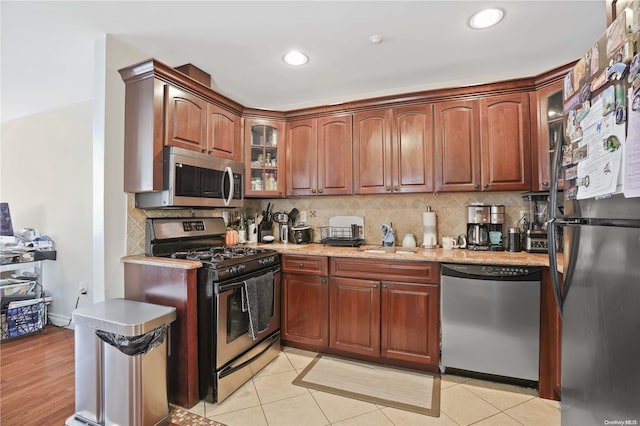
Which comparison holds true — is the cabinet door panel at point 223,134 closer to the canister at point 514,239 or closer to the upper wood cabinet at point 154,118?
the upper wood cabinet at point 154,118

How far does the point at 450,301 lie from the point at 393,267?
47cm

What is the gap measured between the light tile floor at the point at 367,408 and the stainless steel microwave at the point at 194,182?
1.44 meters

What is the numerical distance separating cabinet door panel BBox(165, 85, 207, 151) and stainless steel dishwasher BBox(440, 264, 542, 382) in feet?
7.35

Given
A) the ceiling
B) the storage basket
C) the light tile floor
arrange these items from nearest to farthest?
the light tile floor, the ceiling, the storage basket

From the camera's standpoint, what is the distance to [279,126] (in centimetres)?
320

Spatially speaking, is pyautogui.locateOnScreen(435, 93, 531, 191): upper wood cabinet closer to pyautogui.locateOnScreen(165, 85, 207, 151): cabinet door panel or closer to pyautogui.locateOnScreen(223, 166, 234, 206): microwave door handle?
pyautogui.locateOnScreen(223, 166, 234, 206): microwave door handle

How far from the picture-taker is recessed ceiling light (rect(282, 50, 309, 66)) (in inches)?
94.7

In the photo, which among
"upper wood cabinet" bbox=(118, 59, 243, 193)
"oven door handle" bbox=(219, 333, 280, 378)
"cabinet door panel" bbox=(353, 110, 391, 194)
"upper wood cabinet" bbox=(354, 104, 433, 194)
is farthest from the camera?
"cabinet door panel" bbox=(353, 110, 391, 194)

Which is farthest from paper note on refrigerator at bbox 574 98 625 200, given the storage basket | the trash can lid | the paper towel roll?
the storage basket

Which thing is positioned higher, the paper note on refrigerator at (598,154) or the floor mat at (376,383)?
the paper note on refrigerator at (598,154)

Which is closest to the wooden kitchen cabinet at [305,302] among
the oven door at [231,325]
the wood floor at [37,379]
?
the oven door at [231,325]

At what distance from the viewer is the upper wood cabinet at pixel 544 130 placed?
7.38 feet

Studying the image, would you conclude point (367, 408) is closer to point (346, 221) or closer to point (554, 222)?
point (554, 222)

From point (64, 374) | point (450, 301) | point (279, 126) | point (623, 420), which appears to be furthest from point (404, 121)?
point (64, 374)
